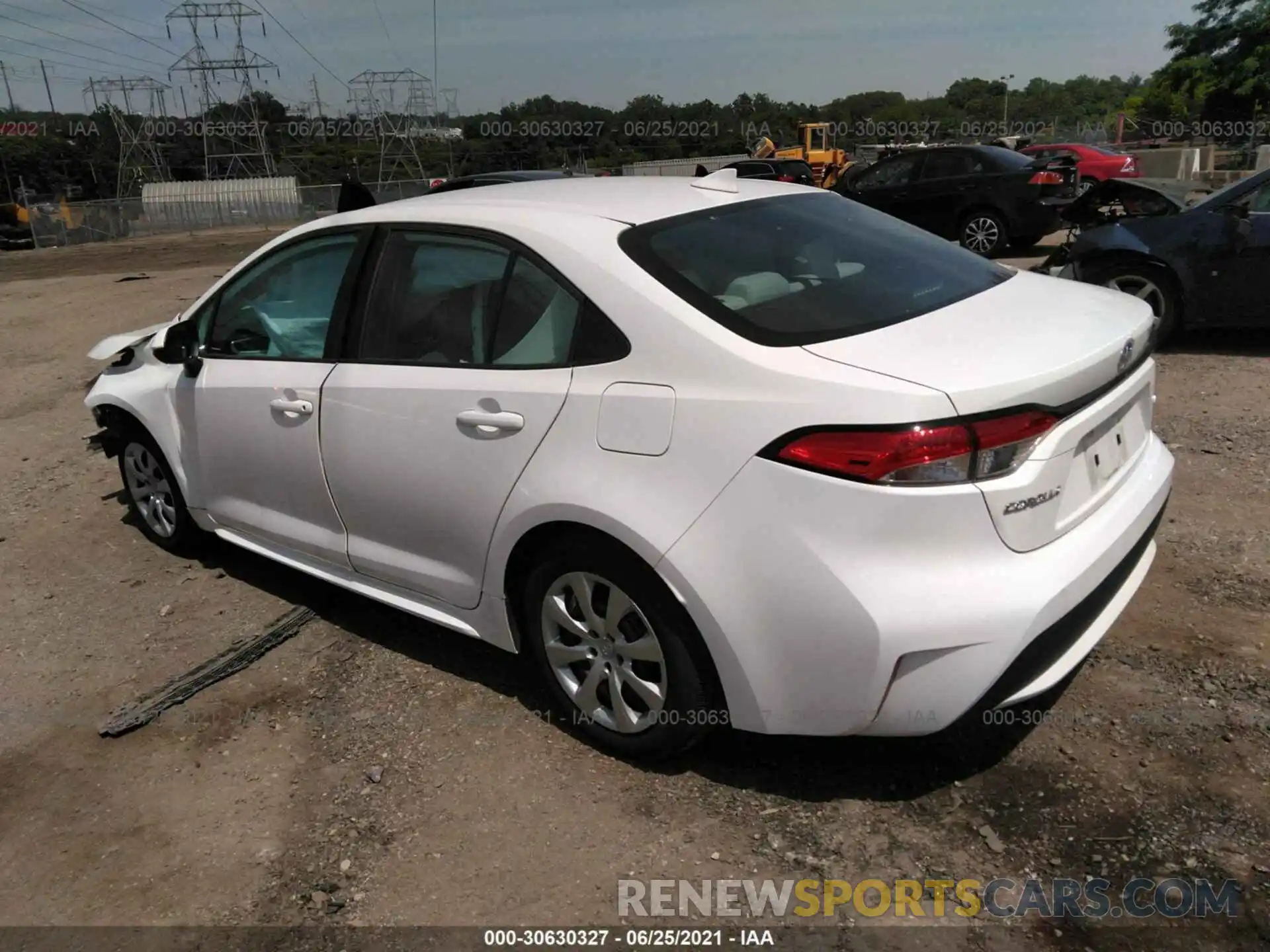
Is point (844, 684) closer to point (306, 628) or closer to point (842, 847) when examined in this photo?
point (842, 847)

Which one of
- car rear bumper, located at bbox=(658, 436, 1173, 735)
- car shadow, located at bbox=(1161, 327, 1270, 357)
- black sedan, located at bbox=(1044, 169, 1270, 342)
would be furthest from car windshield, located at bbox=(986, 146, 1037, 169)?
car rear bumper, located at bbox=(658, 436, 1173, 735)

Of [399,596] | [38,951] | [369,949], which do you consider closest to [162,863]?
[38,951]

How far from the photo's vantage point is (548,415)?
2.88m

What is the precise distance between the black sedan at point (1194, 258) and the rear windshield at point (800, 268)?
14.2 feet

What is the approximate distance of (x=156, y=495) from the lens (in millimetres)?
4875

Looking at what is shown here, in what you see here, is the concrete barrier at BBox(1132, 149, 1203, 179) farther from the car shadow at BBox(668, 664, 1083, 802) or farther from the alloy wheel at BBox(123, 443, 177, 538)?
the alloy wheel at BBox(123, 443, 177, 538)

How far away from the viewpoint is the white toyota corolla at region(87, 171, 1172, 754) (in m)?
2.38

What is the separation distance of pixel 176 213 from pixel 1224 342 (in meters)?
36.4

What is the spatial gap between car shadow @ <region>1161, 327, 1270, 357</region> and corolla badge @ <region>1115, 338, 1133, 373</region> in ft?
16.7

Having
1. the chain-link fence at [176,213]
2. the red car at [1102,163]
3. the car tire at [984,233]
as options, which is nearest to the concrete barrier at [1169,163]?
the red car at [1102,163]

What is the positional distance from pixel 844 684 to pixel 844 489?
0.50 metres

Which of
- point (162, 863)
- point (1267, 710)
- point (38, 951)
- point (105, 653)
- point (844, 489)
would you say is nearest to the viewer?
point (844, 489)

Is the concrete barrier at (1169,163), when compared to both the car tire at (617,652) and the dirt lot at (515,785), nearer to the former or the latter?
the dirt lot at (515,785)

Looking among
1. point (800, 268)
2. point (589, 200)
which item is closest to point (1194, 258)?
point (800, 268)
